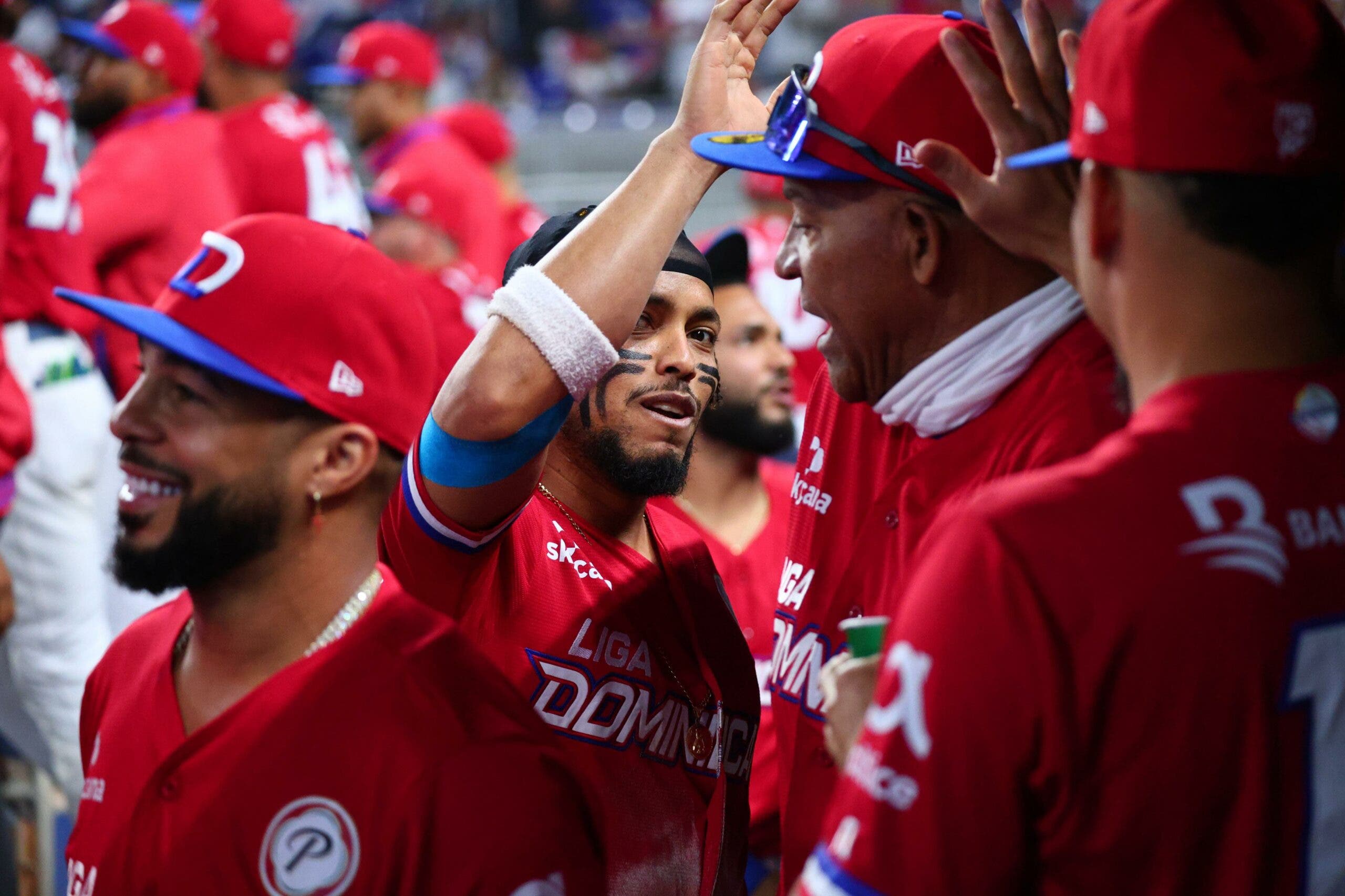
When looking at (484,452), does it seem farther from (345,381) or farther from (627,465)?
(627,465)

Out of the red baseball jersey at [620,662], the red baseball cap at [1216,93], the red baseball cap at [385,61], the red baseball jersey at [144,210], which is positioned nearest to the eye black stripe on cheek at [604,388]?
the red baseball jersey at [620,662]

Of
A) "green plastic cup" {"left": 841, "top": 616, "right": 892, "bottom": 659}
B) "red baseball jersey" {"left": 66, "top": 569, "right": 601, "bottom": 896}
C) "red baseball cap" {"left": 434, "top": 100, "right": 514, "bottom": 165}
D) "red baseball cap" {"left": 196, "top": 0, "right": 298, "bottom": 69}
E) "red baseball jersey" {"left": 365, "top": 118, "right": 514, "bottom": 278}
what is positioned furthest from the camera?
"red baseball cap" {"left": 434, "top": 100, "right": 514, "bottom": 165}

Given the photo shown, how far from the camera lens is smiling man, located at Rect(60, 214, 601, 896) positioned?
5.62 feet

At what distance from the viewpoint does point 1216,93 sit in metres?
1.40

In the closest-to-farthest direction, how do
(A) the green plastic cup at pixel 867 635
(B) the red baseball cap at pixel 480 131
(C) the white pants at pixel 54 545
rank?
(A) the green plastic cup at pixel 867 635 → (C) the white pants at pixel 54 545 → (B) the red baseball cap at pixel 480 131

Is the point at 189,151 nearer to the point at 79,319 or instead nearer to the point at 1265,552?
the point at 79,319

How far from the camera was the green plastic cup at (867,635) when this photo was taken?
1.57 meters

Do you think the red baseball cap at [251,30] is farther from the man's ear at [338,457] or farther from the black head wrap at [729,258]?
the man's ear at [338,457]

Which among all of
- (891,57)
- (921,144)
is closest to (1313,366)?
(921,144)

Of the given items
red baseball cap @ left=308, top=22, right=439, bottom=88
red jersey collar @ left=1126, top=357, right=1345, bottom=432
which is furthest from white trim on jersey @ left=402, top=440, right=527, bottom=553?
red baseball cap @ left=308, top=22, right=439, bottom=88

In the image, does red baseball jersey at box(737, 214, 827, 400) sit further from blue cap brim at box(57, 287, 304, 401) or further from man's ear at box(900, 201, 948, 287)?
blue cap brim at box(57, 287, 304, 401)

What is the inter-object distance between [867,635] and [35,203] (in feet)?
13.2

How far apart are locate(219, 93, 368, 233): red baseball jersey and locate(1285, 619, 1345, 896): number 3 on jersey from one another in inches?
215

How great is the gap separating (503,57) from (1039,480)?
14.1 metres
